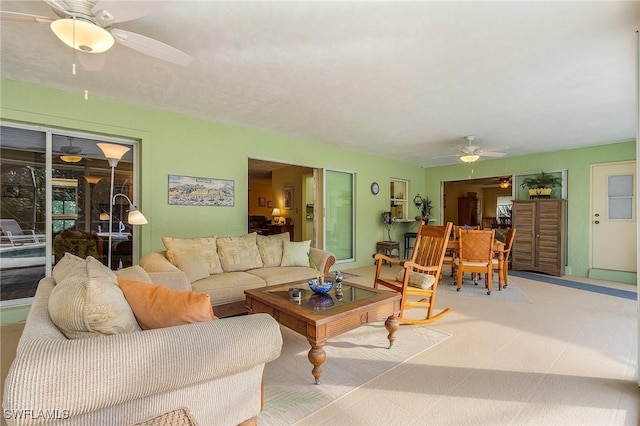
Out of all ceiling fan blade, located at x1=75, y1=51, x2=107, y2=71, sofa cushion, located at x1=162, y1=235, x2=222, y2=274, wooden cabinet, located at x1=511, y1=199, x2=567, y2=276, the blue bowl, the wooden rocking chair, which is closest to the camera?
ceiling fan blade, located at x1=75, y1=51, x2=107, y2=71

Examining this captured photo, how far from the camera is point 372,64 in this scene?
2688mm

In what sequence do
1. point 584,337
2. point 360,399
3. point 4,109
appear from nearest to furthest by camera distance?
point 360,399
point 584,337
point 4,109

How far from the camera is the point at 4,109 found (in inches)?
121

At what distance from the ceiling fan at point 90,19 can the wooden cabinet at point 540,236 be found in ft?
22.8

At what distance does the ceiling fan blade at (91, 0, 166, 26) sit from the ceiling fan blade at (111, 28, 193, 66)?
10cm

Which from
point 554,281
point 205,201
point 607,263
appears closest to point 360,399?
point 205,201

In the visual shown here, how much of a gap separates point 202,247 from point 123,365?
8.53ft

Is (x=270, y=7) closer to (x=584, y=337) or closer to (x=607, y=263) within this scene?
(x=584, y=337)

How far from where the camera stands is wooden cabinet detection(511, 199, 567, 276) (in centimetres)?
579

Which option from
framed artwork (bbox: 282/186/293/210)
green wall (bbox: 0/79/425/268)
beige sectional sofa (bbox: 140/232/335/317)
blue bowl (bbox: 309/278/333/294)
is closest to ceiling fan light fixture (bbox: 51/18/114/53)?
beige sectional sofa (bbox: 140/232/335/317)

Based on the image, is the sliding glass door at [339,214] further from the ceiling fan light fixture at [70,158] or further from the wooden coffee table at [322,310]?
the ceiling fan light fixture at [70,158]

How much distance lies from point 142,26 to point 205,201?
255 cm


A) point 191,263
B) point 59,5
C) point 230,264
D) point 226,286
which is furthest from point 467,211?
point 59,5

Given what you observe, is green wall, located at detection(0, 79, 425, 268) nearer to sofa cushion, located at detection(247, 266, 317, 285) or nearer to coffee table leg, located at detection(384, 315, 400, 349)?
sofa cushion, located at detection(247, 266, 317, 285)
